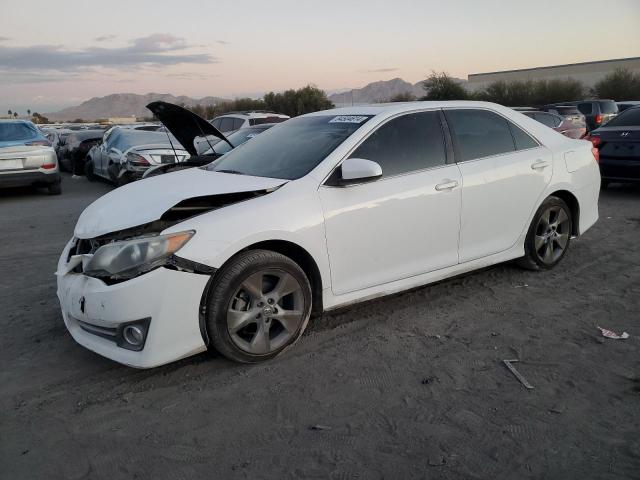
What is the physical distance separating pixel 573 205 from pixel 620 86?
4005 cm

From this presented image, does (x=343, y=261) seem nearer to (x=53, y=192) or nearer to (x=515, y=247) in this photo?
(x=515, y=247)

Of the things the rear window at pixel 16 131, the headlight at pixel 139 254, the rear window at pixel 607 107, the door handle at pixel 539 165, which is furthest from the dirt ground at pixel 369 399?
the rear window at pixel 607 107

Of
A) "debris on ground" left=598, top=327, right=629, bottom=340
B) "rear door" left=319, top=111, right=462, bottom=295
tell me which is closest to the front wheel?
"rear door" left=319, top=111, right=462, bottom=295

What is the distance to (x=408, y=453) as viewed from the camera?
275cm

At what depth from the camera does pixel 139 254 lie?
3.39m

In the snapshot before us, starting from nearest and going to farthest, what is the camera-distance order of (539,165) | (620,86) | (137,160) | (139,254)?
1. (139,254)
2. (539,165)
3. (137,160)
4. (620,86)

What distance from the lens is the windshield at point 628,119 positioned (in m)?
9.67

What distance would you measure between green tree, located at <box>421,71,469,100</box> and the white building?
1187 centimetres

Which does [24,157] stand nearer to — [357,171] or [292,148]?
[292,148]

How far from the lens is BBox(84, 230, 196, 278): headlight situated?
11.1ft

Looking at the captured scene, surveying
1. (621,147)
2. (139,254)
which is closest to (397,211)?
(139,254)

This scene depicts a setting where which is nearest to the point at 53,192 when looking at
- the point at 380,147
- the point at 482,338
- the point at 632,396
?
the point at 380,147

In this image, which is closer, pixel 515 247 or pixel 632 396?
pixel 632 396

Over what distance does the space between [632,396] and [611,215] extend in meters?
5.79
